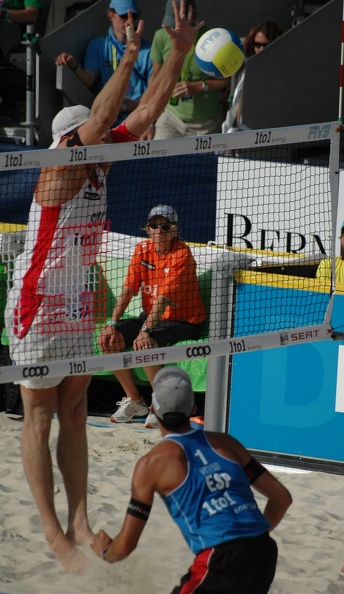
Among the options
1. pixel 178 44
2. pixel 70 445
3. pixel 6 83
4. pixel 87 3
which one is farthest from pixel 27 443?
pixel 87 3

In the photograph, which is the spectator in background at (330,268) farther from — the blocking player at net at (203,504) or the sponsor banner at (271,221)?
the blocking player at net at (203,504)

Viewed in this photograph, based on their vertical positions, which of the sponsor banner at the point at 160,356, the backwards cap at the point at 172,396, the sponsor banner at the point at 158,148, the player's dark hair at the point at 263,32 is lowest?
the backwards cap at the point at 172,396

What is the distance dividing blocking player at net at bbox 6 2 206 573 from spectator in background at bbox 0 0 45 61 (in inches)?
207

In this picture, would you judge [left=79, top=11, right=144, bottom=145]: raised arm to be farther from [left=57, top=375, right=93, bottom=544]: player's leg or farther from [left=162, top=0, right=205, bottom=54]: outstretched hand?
[left=57, top=375, right=93, bottom=544]: player's leg

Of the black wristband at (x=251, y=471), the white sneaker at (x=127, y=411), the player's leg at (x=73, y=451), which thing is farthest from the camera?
the white sneaker at (x=127, y=411)

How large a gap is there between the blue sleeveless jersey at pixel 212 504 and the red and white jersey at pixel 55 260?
3.79 feet

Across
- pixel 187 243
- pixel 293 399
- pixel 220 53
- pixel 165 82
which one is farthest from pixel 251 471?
pixel 220 53

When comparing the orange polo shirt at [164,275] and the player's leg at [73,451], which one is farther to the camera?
the orange polo shirt at [164,275]

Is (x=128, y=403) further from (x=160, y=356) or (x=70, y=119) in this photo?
(x=70, y=119)

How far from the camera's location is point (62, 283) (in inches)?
186

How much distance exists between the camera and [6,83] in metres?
9.88

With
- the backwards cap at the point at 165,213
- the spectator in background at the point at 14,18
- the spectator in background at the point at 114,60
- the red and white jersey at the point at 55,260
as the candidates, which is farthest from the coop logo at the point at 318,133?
the spectator in background at the point at 14,18

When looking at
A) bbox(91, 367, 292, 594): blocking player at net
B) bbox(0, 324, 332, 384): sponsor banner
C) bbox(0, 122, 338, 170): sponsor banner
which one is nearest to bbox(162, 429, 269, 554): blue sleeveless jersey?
bbox(91, 367, 292, 594): blocking player at net

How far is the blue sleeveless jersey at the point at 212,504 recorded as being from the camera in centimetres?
371
